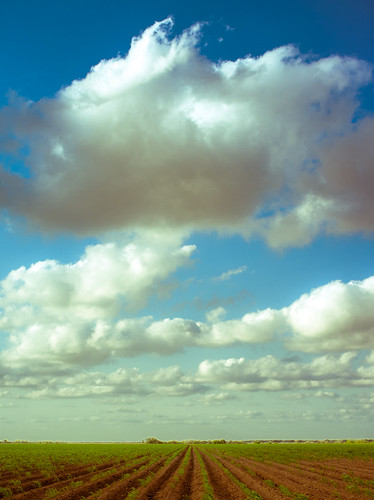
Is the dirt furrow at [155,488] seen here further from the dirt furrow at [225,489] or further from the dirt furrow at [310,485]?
the dirt furrow at [310,485]

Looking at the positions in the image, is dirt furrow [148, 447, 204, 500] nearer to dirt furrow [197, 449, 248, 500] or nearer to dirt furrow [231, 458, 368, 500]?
dirt furrow [197, 449, 248, 500]

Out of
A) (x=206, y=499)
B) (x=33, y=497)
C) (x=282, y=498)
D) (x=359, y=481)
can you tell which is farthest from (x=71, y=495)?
(x=359, y=481)

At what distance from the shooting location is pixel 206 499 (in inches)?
918

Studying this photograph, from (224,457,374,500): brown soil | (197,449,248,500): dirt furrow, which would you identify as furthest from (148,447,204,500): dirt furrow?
(224,457,374,500): brown soil

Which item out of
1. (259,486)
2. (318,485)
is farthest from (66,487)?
(318,485)

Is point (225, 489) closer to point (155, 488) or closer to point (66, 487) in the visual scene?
point (155, 488)

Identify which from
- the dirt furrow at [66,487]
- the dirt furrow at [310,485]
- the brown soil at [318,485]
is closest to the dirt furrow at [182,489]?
the brown soil at [318,485]

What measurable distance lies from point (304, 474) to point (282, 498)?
1682cm

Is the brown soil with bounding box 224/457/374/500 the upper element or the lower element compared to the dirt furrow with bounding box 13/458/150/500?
lower

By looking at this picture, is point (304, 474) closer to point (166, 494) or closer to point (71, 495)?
point (166, 494)

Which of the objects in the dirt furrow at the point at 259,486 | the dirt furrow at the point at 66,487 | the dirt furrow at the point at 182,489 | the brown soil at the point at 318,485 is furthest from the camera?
the brown soil at the point at 318,485

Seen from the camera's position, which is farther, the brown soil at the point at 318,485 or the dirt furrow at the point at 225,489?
the brown soil at the point at 318,485

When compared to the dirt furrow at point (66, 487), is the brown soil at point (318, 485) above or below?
below

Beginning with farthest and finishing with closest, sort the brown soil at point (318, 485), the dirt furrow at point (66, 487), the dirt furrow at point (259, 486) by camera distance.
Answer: the brown soil at point (318, 485) < the dirt furrow at point (66, 487) < the dirt furrow at point (259, 486)
